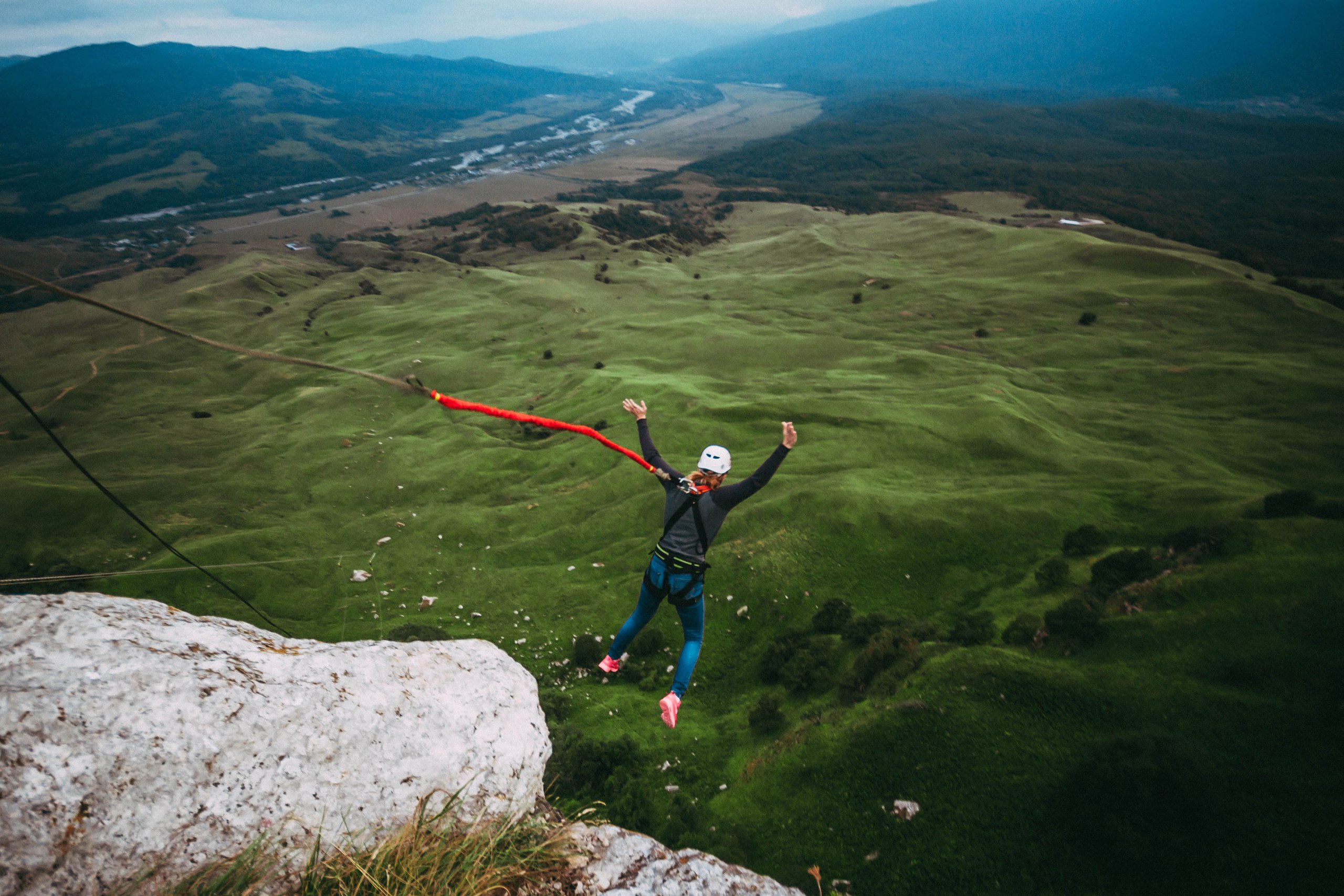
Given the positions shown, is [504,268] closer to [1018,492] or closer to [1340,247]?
[1018,492]

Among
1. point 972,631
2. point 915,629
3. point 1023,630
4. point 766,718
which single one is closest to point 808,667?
point 766,718

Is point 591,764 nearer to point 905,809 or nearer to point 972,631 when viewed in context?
point 905,809

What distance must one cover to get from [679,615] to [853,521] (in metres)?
17.0

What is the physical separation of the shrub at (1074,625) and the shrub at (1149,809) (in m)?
3.80

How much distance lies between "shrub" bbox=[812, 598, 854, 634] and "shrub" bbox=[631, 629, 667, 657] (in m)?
5.11

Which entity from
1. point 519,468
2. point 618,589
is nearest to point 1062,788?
point 618,589

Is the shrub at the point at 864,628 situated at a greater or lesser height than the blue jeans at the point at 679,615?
lesser

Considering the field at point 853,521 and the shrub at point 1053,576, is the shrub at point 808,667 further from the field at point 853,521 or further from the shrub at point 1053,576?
the shrub at point 1053,576

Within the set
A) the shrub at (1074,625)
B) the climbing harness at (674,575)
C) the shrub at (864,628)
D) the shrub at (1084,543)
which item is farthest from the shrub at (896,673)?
the shrub at (1084,543)

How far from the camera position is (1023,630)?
1362 centimetres

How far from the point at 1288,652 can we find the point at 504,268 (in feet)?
372

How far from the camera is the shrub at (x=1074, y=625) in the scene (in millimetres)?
12000

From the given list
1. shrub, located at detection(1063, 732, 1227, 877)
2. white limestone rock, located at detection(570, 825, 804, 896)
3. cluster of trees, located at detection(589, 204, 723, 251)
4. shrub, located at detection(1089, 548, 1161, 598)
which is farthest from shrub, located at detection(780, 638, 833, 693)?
cluster of trees, located at detection(589, 204, 723, 251)

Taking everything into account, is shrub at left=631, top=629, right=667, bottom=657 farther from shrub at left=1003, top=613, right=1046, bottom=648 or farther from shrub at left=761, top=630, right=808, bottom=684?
shrub at left=1003, top=613, right=1046, bottom=648
